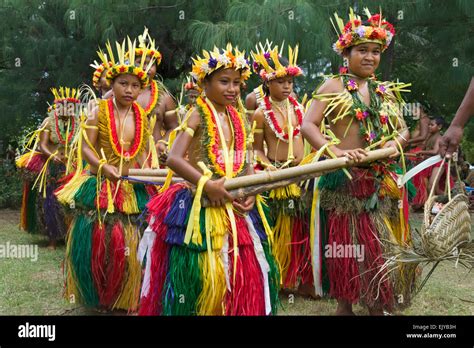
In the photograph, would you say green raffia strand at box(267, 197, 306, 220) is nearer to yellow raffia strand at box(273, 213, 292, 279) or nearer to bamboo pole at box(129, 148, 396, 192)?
yellow raffia strand at box(273, 213, 292, 279)

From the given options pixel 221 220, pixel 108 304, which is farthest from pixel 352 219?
pixel 108 304

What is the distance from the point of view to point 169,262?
3.08 meters

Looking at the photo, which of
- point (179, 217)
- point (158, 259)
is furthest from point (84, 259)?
point (179, 217)

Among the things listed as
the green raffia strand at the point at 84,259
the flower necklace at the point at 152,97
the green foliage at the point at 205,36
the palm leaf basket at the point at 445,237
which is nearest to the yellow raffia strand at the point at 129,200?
the green raffia strand at the point at 84,259

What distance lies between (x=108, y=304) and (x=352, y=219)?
169cm

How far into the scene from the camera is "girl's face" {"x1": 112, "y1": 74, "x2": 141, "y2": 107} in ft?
13.4

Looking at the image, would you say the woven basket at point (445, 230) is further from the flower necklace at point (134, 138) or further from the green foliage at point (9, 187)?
the green foliage at point (9, 187)

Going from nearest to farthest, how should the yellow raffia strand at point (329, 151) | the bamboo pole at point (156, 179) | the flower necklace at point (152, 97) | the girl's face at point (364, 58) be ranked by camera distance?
the yellow raffia strand at point (329, 151) < the bamboo pole at point (156, 179) < the girl's face at point (364, 58) < the flower necklace at point (152, 97)

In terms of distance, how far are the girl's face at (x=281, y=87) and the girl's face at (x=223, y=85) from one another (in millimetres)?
1662

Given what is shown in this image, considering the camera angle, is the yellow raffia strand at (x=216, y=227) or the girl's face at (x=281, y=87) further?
the girl's face at (x=281, y=87)

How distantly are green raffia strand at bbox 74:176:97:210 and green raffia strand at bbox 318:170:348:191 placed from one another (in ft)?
4.74

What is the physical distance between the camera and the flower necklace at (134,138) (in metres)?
4.08

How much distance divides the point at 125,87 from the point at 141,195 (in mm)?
712

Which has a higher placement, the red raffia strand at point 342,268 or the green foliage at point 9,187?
the green foliage at point 9,187
